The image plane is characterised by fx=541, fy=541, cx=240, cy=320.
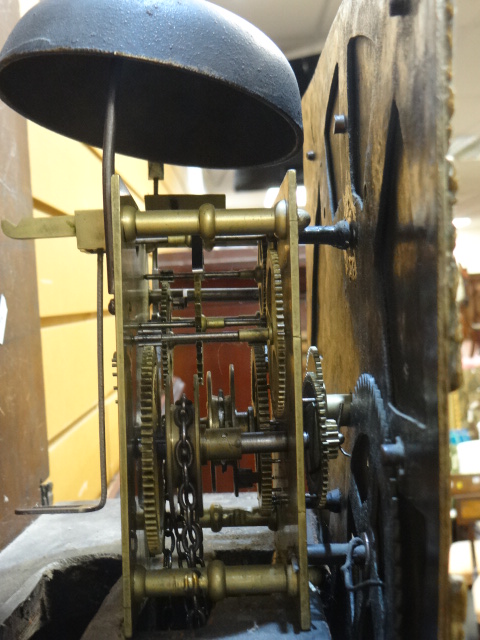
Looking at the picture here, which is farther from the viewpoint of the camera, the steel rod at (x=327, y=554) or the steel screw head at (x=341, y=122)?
the steel screw head at (x=341, y=122)

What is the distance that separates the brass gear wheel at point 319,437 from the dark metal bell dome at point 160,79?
1.55 feet

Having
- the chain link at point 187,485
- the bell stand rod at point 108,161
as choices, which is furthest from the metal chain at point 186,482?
the bell stand rod at point 108,161

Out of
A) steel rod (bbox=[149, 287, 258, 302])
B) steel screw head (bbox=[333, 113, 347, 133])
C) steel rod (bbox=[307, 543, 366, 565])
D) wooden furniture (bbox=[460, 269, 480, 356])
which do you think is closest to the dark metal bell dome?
steel screw head (bbox=[333, 113, 347, 133])

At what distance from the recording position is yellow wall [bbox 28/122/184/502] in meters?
1.80

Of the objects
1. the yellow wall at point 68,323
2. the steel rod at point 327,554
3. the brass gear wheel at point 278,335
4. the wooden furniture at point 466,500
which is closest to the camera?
the wooden furniture at point 466,500

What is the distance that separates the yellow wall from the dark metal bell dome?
63cm

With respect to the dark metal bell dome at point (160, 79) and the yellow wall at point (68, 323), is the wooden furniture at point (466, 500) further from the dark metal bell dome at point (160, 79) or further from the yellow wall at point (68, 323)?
the yellow wall at point (68, 323)

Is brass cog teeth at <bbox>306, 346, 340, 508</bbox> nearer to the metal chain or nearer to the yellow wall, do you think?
the metal chain

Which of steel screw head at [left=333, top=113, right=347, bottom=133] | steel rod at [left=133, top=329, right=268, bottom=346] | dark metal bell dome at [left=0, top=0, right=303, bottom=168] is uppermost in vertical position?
dark metal bell dome at [left=0, top=0, right=303, bottom=168]

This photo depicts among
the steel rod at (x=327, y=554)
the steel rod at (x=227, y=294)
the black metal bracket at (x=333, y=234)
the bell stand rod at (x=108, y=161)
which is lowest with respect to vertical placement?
the steel rod at (x=327, y=554)

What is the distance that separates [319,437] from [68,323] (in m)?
1.43

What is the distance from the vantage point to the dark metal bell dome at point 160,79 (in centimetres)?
76

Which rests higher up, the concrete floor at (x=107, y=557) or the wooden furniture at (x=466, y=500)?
the wooden furniture at (x=466, y=500)

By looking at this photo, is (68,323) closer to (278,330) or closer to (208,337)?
(208,337)
